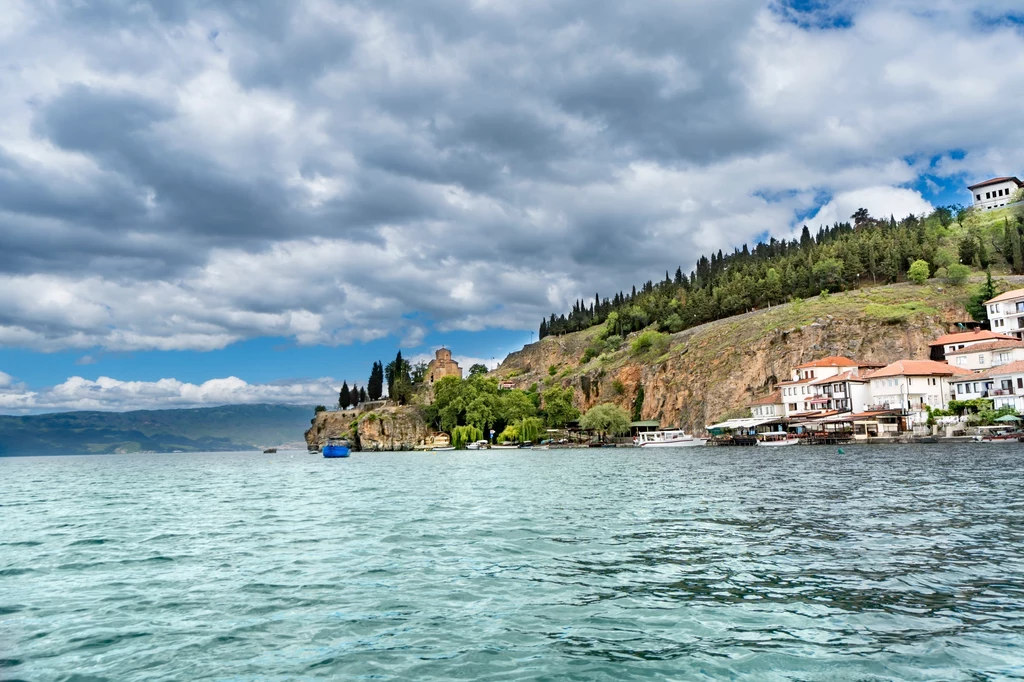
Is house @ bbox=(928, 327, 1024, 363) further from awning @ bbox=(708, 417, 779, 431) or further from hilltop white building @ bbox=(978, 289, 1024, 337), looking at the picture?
awning @ bbox=(708, 417, 779, 431)

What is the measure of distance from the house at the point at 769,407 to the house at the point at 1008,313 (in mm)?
38231

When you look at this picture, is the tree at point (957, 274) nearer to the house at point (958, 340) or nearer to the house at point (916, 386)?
the house at point (958, 340)

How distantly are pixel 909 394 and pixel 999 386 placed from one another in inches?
436

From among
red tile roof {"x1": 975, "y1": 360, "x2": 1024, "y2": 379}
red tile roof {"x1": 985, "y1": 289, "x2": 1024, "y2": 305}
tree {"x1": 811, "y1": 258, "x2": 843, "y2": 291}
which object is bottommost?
red tile roof {"x1": 975, "y1": 360, "x2": 1024, "y2": 379}

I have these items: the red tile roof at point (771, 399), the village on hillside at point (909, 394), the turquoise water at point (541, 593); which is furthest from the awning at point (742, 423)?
the turquoise water at point (541, 593)

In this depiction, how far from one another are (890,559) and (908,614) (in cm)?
508

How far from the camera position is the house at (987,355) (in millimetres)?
99000

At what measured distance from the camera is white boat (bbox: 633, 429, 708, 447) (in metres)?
118

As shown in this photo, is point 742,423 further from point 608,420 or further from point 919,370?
point 608,420

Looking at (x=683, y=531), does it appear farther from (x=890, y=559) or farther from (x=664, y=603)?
(x=664, y=603)

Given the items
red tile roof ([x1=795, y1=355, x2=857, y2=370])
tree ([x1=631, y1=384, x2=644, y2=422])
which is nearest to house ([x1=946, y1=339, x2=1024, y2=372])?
red tile roof ([x1=795, y1=355, x2=857, y2=370])

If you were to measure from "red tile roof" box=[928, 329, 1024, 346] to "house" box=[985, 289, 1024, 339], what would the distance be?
6334 mm

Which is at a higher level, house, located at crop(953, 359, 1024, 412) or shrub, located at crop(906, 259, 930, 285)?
shrub, located at crop(906, 259, 930, 285)

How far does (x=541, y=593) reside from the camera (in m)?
14.1
